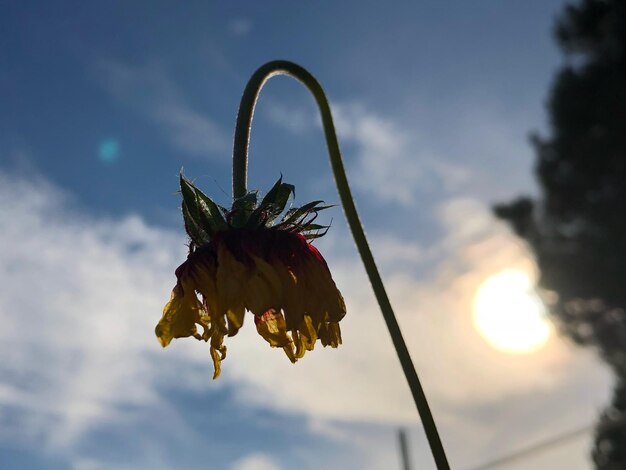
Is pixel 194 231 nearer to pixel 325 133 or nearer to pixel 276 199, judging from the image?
pixel 276 199

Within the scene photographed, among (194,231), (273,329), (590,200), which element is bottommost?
(273,329)

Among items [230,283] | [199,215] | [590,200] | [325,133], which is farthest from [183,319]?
[590,200]

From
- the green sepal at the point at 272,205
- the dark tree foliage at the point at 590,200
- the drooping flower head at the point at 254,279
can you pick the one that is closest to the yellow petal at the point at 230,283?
the drooping flower head at the point at 254,279

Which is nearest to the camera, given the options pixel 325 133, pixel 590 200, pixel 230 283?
pixel 230 283

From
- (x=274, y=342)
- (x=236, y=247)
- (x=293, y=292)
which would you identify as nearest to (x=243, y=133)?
(x=236, y=247)

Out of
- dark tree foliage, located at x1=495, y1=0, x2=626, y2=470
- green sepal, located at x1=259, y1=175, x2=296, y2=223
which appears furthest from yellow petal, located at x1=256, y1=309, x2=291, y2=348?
dark tree foliage, located at x1=495, y1=0, x2=626, y2=470

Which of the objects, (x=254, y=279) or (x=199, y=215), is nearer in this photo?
(x=254, y=279)
